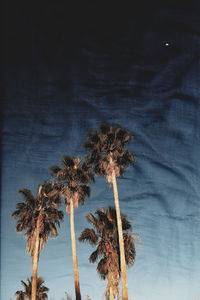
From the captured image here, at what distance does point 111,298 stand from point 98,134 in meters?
12.9

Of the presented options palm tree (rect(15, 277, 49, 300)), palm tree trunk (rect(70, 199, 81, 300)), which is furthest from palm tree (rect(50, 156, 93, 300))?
palm tree (rect(15, 277, 49, 300))

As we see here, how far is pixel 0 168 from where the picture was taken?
21.3ft

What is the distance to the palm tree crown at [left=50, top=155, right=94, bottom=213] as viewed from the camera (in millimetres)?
24781

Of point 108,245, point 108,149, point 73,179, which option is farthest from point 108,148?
point 108,245

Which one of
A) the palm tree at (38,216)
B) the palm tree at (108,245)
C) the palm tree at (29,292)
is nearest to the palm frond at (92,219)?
the palm tree at (108,245)

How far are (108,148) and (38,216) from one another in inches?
347

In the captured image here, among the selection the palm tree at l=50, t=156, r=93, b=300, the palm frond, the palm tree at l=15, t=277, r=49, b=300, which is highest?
the palm tree at l=50, t=156, r=93, b=300

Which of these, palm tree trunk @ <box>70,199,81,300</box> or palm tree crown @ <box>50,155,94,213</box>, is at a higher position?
palm tree crown @ <box>50,155,94,213</box>

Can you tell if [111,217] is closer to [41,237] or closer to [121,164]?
[121,164]

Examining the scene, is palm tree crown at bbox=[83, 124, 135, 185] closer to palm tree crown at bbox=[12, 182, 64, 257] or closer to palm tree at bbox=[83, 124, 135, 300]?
palm tree at bbox=[83, 124, 135, 300]

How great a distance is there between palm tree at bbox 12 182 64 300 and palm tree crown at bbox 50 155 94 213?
50.8 inches

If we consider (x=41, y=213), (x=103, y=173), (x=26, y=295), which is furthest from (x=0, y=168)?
(x=26, y=295)

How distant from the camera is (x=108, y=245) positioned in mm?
22562

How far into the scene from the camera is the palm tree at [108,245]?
70.7 feet
